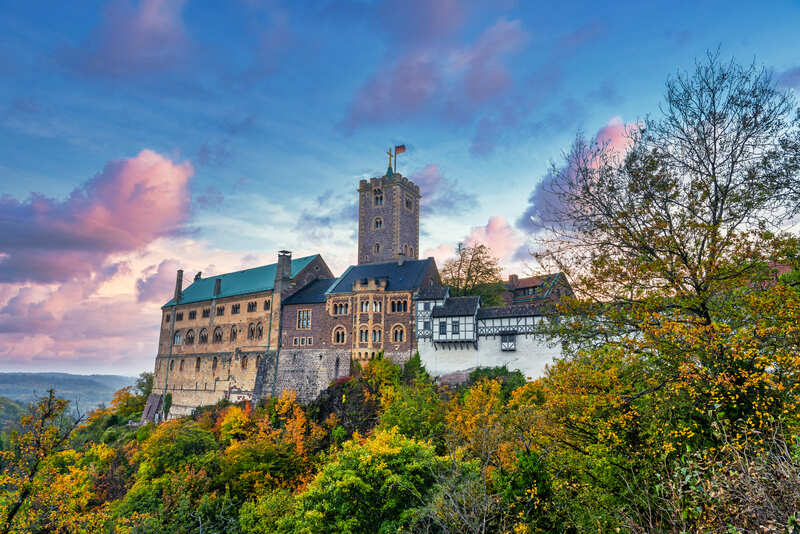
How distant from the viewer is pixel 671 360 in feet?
43.0

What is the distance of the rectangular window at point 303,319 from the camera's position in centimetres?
4975

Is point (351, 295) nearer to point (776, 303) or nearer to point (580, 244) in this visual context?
point (580, 244)

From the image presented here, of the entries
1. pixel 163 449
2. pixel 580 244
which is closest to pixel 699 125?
pixel 580 244

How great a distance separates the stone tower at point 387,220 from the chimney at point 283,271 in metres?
10.7

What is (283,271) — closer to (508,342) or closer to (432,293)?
(432,293)

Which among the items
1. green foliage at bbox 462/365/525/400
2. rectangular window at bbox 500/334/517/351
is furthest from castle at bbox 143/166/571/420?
green foliage at bbox 462/365/525/400

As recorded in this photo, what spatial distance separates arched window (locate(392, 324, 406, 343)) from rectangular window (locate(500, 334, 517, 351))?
30.0 feet

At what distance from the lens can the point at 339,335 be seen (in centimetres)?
4741

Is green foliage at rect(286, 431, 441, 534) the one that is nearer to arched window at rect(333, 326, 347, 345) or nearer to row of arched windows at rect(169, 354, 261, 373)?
arched window at rect(333, 326, 347, 345)

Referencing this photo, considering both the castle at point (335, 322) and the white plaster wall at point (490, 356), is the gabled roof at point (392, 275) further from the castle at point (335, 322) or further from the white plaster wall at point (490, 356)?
the white plaster wall at point (490, 356)

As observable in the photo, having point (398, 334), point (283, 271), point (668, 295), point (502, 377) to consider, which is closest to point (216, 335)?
point (283, 271)

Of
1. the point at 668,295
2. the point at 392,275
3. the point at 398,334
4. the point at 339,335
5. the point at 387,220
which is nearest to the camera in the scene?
the point at 668,295

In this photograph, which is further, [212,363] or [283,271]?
[212,363]

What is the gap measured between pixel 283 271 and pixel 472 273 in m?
21.5
